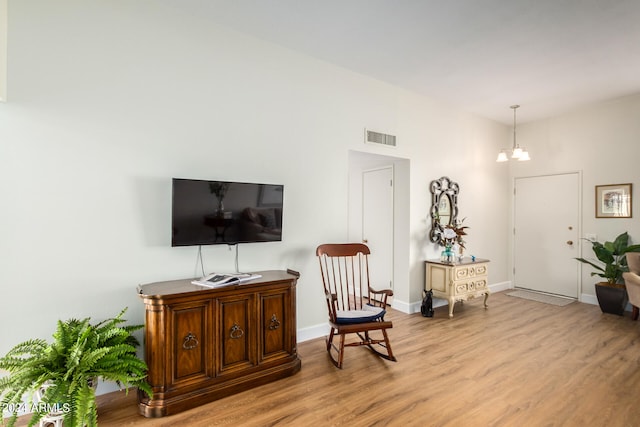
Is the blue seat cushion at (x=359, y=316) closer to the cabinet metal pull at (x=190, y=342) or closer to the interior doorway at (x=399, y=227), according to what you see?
the cabinet metal pull at (x=190, y=342)

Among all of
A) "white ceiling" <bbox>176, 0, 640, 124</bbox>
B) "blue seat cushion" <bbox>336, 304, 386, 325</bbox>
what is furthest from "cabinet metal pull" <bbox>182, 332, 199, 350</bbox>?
"white ceiling" <bbox>176, 0, 640, 124</bbox>

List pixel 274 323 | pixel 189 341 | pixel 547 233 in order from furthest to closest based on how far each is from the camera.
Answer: pixel 547 233, pixel 274 323, pixel 189 341

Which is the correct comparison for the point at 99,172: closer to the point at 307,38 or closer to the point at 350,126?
the point at 307,38

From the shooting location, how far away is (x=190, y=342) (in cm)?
235

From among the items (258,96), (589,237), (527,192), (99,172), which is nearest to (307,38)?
(258,96)

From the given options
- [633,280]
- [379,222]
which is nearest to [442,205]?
[379,222]

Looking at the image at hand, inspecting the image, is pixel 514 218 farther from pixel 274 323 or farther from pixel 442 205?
pixel 274 323

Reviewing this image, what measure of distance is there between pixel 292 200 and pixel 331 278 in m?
1.06

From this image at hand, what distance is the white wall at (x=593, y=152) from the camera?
4660 mm

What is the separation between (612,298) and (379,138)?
12.7ft

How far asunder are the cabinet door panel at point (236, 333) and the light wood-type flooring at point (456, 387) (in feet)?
0.80

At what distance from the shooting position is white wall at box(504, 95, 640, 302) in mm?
4660

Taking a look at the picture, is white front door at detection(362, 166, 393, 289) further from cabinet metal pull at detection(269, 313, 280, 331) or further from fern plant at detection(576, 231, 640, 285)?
fern plant at detection(576, 231, 640, 285)

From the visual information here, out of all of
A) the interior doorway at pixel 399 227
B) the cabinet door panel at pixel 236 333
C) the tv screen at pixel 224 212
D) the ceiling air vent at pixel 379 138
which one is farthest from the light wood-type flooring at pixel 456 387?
the ceiling air vent at pixel 379 138
